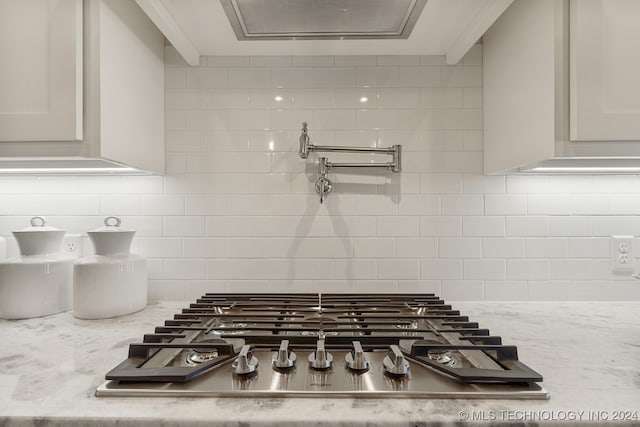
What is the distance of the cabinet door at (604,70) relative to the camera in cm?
89

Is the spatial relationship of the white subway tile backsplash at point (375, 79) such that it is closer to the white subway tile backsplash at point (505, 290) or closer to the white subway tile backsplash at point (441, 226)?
the white subway tile backsplash at point (441, 226)

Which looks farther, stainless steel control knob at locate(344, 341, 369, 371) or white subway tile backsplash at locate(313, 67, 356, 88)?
white subway tile backsplash at locate(313, 67, 356, 88)

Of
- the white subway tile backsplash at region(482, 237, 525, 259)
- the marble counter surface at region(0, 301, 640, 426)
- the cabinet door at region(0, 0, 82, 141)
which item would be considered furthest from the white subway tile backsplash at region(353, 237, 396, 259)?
the cabinet door at region(0, 0, 82, 141)

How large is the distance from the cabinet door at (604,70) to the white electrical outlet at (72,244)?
4.96ft

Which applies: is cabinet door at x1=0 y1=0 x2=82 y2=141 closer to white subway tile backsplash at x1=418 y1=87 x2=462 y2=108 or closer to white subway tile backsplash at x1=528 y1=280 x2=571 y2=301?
white subway tile backsplash at x1=418 y1=87 x2=462 y2=108

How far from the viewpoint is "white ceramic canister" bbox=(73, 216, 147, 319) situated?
1.03 m

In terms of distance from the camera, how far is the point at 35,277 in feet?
3.45

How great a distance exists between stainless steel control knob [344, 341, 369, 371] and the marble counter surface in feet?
0.27

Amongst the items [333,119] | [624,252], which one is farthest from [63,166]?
[624,252]

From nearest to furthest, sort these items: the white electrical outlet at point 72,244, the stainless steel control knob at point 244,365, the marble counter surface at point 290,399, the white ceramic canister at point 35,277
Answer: the marble counter surface at point 290,399
the stainless steel control knob at point 244,365
the white ceramic canister at point 35,277
the white electrical outlet at point 72,244

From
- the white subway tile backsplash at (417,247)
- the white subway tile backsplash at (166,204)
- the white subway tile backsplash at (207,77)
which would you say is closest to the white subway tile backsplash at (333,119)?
the white subway tile backsplash at (207,77)

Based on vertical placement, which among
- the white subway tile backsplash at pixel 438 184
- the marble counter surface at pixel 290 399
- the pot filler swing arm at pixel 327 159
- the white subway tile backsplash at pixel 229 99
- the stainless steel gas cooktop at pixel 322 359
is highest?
the white subway tile backsplash at pixel 229 99

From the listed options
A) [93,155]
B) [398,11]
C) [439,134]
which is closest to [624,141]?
[439,134]

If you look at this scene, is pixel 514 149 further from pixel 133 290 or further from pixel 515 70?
pixel 133 290
